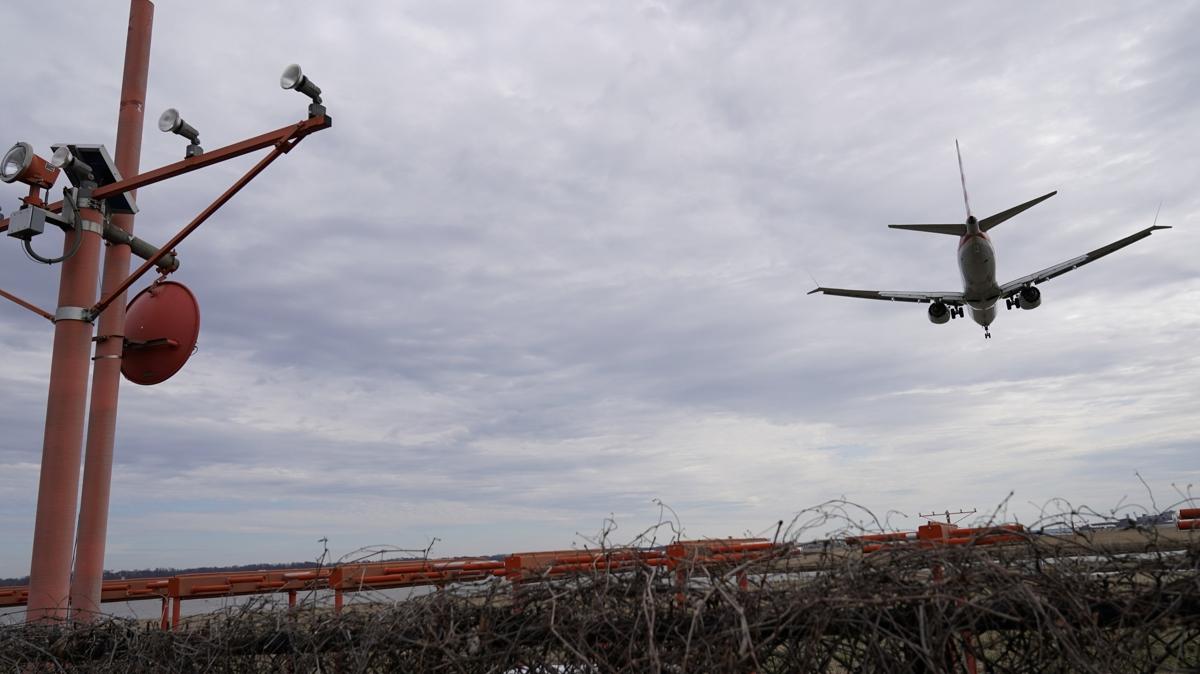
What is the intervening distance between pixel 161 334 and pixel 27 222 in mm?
1781

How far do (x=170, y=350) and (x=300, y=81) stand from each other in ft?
11.9

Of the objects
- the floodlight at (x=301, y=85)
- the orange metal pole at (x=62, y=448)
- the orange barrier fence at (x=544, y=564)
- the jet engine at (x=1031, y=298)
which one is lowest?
the orange barrier fence at (x=544, y=564)

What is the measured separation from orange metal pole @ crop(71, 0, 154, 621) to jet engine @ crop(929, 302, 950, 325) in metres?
30.2

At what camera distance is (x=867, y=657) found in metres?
2.91

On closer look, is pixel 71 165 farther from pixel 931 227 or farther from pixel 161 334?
pixel 931 227

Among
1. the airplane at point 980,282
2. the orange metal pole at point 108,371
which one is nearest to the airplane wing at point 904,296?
the airplane at point 980,282

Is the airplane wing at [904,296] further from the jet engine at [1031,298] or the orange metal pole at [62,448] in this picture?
the orange metal pole at [62,448]

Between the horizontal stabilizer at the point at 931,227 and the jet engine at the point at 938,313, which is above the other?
the horizontal stabilizer at the point at 931,227

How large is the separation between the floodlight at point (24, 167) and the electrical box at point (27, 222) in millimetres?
306

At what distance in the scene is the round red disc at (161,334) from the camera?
32.1ft

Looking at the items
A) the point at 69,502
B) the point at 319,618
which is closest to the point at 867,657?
the point at 319,618

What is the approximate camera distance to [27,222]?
29.0ft

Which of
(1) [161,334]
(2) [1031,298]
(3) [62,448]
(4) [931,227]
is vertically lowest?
(3) [62,448]

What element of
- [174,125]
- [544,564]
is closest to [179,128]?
[174,125]
